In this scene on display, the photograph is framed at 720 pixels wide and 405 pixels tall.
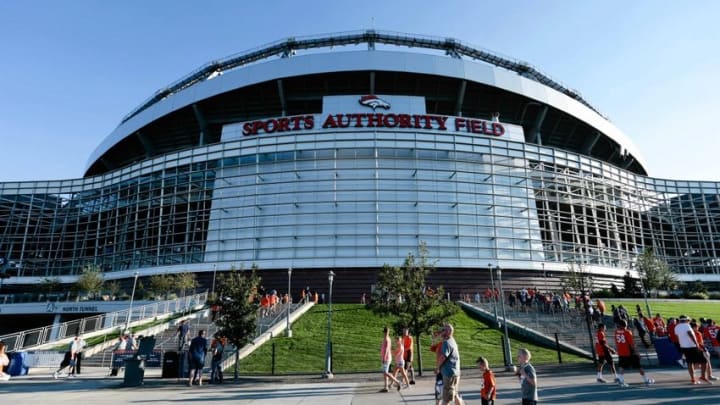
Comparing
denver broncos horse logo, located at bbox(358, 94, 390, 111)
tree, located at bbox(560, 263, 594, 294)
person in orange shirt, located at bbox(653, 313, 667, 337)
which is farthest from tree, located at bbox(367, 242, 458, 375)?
denver broncos horse logo, located at bbox(358, 94, 390, 111)

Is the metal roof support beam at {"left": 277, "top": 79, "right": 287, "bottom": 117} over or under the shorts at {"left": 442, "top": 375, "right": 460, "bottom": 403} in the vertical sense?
over

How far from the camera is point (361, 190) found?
40.0 m

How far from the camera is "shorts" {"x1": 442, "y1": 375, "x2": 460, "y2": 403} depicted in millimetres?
7297

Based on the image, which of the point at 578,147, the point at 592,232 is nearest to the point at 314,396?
the point at 592,232

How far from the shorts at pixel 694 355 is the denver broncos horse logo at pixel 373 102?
3554 centimetres

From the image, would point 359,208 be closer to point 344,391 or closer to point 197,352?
point 197,352

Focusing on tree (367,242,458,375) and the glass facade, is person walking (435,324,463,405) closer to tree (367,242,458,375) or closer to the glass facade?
tree (367,242,458,375)

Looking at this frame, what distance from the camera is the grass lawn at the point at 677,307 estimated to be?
2783cm

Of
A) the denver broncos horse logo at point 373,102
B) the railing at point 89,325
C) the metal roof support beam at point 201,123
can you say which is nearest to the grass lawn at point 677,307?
the denver broncos horse logo at point 373,102

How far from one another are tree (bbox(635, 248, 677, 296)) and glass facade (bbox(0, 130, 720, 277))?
14.2 ft

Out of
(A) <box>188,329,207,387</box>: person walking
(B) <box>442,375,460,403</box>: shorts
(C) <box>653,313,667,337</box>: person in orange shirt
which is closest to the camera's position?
(B) <box>442,375,460,403</box>: shorts

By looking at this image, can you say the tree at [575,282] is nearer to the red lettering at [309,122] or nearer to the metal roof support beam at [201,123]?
the red lettering at [309,122]

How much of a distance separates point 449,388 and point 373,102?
38.9 m

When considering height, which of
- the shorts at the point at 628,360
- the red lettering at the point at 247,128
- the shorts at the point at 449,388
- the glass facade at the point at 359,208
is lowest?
the shorts at the point at 628,360
